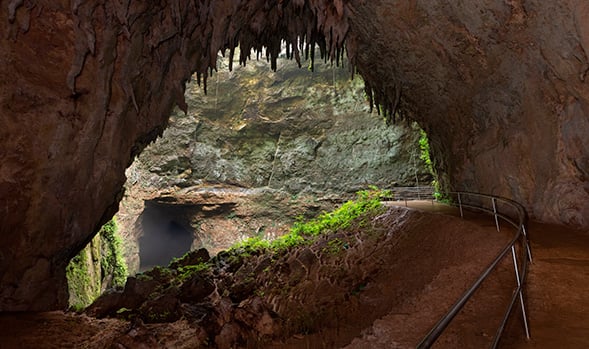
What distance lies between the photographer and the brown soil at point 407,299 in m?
3.73

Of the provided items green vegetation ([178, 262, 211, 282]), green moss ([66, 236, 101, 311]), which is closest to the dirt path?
green vegetation ([178, 262, 211, 282])

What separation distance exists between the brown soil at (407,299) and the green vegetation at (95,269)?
3.65 metres

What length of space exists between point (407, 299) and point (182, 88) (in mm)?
9155

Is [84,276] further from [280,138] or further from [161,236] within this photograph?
[161,236]

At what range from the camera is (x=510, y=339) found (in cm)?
317

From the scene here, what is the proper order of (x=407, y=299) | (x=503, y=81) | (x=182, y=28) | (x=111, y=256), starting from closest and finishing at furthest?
(x=407, y=299), (x=503, y=81), (x=182, y=28), (x=111, y=256)

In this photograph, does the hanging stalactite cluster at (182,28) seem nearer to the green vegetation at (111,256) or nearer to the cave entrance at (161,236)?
the green vegetation at (111,256)

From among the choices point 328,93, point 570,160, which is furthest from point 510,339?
point 328,93

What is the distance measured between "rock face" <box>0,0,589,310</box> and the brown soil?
60.1 inches

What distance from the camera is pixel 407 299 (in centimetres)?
524

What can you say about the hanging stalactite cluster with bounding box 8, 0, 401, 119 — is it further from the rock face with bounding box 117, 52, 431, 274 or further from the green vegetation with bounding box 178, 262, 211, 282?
the rock face with bounding box 117, 52, 431, 274

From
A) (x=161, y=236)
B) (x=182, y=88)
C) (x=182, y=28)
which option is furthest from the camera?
(x=161, y=236)

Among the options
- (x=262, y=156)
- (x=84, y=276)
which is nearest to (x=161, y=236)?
(x=262, y=156)

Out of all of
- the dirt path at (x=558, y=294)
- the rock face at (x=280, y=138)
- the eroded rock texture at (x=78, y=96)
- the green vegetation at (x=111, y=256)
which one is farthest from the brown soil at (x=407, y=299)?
the rock face at (x=280, y=138)
